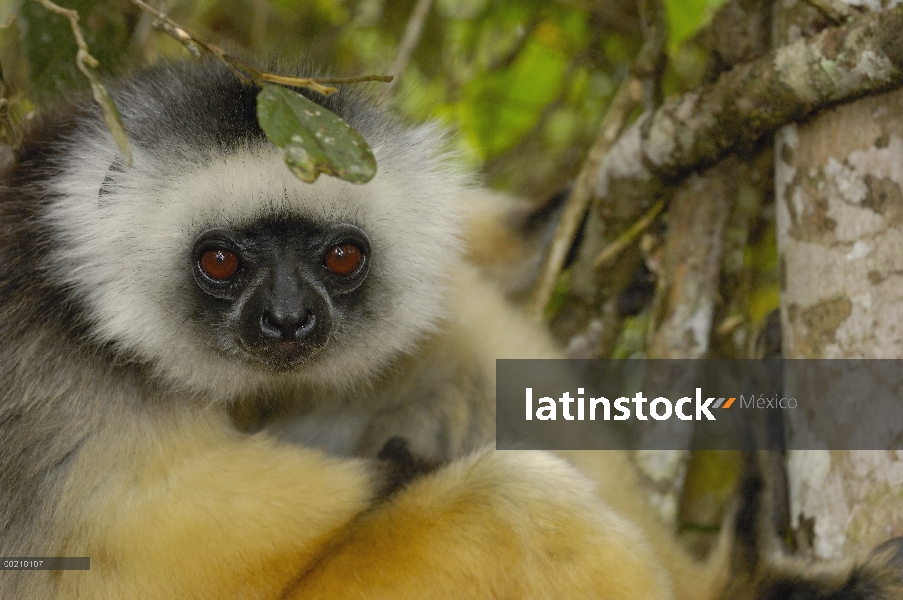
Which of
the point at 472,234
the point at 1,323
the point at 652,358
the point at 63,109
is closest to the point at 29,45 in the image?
the point at 63,109

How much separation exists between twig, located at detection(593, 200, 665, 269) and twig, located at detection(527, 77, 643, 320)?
0.20 m

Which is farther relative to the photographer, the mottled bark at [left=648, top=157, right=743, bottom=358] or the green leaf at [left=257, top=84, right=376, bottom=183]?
the mottled bark at [left=648, top=157, right=743, bottom=358]

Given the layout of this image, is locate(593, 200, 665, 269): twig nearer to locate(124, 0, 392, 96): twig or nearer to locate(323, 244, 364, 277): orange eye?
locate(323, 244, 364, 277): orange eye

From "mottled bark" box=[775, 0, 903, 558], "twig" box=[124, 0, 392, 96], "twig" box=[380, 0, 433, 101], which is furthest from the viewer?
"twig" box=[380, 0, 433, 101]

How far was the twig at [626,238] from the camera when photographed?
4473 millimetres

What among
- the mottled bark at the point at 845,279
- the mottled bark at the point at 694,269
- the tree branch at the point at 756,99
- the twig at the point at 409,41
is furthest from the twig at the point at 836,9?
the twig at the point at 409,41

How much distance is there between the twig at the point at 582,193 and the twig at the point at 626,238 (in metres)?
0.20

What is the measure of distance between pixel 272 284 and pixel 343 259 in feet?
1.12

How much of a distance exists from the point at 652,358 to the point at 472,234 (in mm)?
1208

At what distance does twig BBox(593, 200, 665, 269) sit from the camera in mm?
4473

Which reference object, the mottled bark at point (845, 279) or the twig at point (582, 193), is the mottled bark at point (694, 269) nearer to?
the twig at point (582, 193)

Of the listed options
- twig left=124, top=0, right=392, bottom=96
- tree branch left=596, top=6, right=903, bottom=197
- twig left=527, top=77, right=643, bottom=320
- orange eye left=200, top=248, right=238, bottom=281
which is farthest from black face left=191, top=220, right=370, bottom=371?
tree branch left=596, top=6, right=903, bottom=197

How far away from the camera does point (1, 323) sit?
2982mm

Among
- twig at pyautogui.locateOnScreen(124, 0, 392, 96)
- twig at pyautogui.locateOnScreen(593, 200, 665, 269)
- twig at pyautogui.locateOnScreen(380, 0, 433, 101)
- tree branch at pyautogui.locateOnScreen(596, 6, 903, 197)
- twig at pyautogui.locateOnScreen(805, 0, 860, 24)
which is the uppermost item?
twig at pyautogui.locateOnScreen(380, 0, 433, 101)
